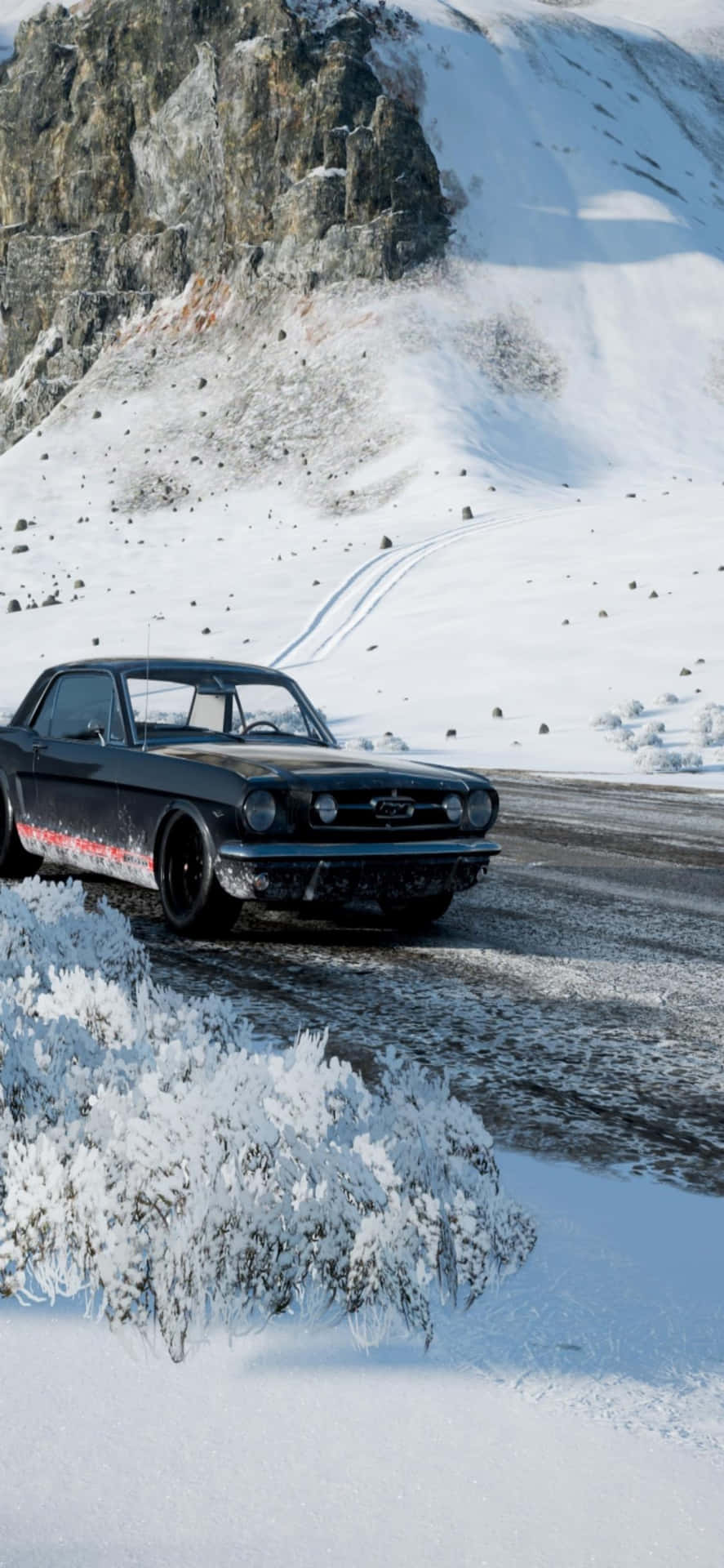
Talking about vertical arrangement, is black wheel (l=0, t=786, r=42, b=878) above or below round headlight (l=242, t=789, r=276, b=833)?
below

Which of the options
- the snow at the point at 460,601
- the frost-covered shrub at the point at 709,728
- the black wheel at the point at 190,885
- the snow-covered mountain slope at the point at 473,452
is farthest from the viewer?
the snow-covered mountain slope at the point at 473,452

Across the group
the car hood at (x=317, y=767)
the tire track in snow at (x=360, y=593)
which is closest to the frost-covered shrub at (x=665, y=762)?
the car hood at (x=317, y=767)

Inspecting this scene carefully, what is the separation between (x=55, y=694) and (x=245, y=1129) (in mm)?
6044

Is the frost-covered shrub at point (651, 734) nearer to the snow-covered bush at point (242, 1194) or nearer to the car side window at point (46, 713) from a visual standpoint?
the car side window at point (46, 713)

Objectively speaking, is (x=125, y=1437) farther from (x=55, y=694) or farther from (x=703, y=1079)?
(x=55, y=694)

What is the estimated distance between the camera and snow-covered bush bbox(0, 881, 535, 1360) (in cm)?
282

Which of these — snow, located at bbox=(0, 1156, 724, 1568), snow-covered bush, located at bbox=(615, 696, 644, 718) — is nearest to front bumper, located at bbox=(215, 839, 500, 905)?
snow, located at bbox=(0, 1156, 724, 1568)

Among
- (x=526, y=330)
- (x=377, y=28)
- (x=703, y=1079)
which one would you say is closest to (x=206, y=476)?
(x=526, y=330)

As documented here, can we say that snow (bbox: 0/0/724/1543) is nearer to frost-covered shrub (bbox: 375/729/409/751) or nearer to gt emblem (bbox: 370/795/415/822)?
frost-covered shrub (bbox: 375/729/409/751)

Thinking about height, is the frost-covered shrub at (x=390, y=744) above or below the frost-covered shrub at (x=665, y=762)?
below

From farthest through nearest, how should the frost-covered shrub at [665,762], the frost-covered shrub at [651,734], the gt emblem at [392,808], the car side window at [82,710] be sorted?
1. the frost-covered shrub at [651,734]
2. the frost-covered shrub at [665,762]
3. the car side window at [82,710]
4. the gt emblem at [392,808]

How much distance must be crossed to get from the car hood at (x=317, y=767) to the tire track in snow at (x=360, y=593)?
3169 centimetres

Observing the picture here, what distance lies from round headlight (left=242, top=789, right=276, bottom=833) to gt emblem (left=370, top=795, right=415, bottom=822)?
0.56 m

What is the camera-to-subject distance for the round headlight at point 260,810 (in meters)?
6.72
